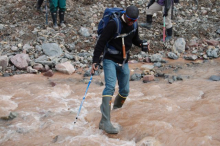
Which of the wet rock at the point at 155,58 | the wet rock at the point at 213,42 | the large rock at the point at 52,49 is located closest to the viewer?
the large rock at the point at 52,49

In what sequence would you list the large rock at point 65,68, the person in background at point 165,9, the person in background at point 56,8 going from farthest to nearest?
the person in background at point 56,8, the person in background at point 165,9, the large rock at point 65,68

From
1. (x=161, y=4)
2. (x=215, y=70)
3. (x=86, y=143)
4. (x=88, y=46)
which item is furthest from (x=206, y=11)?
(x=86, y=143)

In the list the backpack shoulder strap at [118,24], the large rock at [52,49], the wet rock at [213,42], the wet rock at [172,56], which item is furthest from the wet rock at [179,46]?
the backpack shoulder strap at [118,24]

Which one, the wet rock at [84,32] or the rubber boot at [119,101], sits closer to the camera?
the rubber boot at [119,101]

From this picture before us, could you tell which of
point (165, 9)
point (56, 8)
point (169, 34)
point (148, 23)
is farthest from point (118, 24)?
point (148, 23)

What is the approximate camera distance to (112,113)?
17.2 ft

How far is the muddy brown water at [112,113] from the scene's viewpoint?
13.9 feet

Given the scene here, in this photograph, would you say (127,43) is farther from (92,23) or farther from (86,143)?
(92,23)

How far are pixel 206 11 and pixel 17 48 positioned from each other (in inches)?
364

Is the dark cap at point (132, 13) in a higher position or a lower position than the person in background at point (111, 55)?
higher

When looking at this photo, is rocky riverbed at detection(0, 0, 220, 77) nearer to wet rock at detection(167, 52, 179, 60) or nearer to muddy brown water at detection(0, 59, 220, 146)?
wet rock at detection(167, 52, 179, 60)

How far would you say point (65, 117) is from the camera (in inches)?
201

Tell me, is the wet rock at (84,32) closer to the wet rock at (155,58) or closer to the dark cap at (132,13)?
the wet rock at (155,58)

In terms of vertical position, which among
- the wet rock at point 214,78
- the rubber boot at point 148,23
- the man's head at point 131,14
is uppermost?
the man's head at point 131,14
